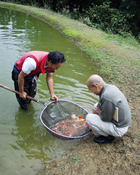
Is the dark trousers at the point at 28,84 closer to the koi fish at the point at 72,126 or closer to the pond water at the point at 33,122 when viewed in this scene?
the pond water at the point at 33,122

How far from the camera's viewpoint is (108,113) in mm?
2297

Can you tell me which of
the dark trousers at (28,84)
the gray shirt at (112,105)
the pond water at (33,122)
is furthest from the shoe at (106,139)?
the dark trousers at (28,84)

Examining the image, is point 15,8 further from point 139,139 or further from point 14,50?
point 139,139

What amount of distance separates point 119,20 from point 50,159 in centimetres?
1548

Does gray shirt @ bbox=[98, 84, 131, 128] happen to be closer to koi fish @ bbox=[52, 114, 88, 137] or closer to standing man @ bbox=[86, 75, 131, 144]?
standing man @ bbox=[86, 75, 131, 144]

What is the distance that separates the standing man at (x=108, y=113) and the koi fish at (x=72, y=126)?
459mm

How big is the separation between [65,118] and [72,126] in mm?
274

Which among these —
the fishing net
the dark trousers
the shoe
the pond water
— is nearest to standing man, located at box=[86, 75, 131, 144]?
the shoe

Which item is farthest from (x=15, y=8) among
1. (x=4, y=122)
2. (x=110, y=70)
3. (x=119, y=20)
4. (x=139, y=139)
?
(x=139, y=139)

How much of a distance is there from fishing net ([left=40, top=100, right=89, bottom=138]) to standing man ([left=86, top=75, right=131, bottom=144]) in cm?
44

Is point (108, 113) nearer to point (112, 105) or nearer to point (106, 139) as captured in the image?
point (112, 105)

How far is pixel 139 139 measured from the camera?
2562mm

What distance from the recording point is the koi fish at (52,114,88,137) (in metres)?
3.00

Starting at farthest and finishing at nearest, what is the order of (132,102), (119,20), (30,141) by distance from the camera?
(119,20), (132,102), (30,141)
